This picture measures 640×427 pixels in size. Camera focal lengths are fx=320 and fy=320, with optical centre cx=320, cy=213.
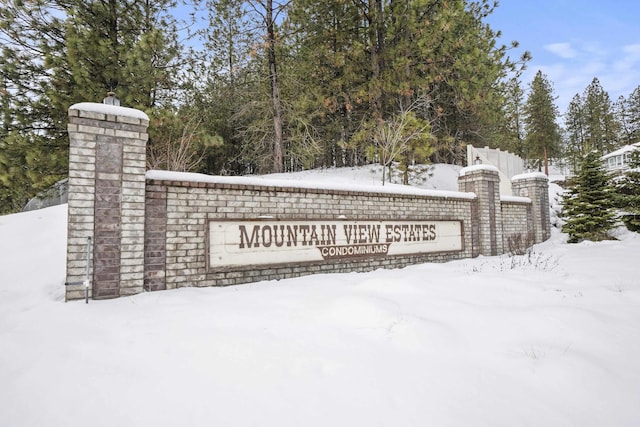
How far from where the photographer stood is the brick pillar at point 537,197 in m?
11.5

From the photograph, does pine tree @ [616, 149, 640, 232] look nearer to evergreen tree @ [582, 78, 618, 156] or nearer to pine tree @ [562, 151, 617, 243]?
pine tree @ [562, 151, 617, 243]

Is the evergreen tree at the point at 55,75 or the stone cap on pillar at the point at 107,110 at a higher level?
the evergreen tree at the point at 55,75

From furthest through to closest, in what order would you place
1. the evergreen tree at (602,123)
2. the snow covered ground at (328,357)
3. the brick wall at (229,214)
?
1. the evergreen tree at (602,123)
2. the brick wall at (229,214)
3. the snow covered ground at (328,357)

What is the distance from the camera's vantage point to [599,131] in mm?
39250

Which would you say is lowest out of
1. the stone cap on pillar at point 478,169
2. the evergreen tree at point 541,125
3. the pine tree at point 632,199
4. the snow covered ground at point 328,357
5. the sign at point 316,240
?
the snow covered ground at point 328,357

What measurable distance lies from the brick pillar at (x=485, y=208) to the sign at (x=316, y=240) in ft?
4.66

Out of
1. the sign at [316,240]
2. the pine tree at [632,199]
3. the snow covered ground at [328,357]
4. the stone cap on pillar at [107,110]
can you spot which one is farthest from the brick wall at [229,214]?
the pine tree at [632,199]

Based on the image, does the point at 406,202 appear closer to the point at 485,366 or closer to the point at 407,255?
the point at 407,255

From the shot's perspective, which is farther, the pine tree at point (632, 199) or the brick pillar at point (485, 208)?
the pine tree at point (632, 199)

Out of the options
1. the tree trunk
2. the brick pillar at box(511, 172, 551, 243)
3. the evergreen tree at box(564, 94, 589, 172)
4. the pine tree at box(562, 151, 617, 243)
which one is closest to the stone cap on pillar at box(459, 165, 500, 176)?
the brick pillar at box(511, 172, 551, 243)

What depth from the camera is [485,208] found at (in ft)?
29.9

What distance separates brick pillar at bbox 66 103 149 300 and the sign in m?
1.07

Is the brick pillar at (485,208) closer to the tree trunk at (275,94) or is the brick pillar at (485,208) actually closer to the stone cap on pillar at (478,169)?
→ the stone cap on pillar at (478,169)

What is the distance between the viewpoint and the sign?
497 centimetres
